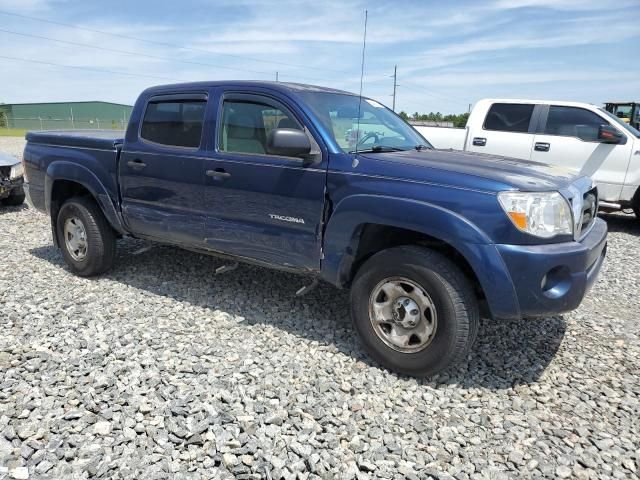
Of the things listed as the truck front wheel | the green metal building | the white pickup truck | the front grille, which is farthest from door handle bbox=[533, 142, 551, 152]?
the green metal building

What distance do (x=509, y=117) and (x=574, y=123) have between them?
1.01 meters

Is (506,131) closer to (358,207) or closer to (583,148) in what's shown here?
(583,148)

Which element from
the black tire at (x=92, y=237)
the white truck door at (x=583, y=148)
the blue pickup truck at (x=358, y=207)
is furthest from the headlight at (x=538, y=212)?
the white truck door at (x=583, y=148)

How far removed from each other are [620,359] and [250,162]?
3052 millimetres

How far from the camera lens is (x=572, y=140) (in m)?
8.14

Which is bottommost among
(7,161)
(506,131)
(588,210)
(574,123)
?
(7,161)

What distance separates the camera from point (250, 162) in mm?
3828

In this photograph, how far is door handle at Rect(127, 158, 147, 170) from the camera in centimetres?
445

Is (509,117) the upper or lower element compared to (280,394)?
upper

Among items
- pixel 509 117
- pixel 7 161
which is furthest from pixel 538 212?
pixel 7 161

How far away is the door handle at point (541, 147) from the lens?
823 cm

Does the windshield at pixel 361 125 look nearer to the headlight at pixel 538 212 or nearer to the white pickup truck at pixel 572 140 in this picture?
the headlight at pixel 538 212

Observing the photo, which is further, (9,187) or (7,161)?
(7,161)

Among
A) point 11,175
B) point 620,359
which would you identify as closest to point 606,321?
point 620,359
